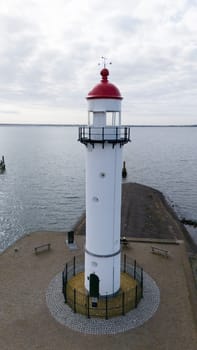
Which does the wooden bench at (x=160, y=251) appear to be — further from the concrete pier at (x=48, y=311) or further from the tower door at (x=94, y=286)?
the tower door at (x=94, y=286)

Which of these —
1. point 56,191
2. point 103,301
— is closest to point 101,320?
point 103,301

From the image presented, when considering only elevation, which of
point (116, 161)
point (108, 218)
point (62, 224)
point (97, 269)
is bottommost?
point (62, 224)

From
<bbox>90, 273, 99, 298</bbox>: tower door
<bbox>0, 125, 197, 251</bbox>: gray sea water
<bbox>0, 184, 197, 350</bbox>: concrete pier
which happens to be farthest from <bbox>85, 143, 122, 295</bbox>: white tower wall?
<bbox>0, 125, 197, 251</bbox>: gray sea water

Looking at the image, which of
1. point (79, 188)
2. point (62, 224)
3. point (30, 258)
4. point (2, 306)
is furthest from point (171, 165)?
point (2, 306)

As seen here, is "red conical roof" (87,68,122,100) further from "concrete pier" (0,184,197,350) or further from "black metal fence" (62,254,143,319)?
"concrete pier" (0,184,197,350)

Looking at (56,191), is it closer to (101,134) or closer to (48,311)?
(48,311)

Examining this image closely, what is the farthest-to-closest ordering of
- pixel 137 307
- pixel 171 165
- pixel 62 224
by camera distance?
pixel 171 165
pixel 62 224
pixel 137 307

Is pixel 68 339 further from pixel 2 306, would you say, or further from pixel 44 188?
pixel 44 188
